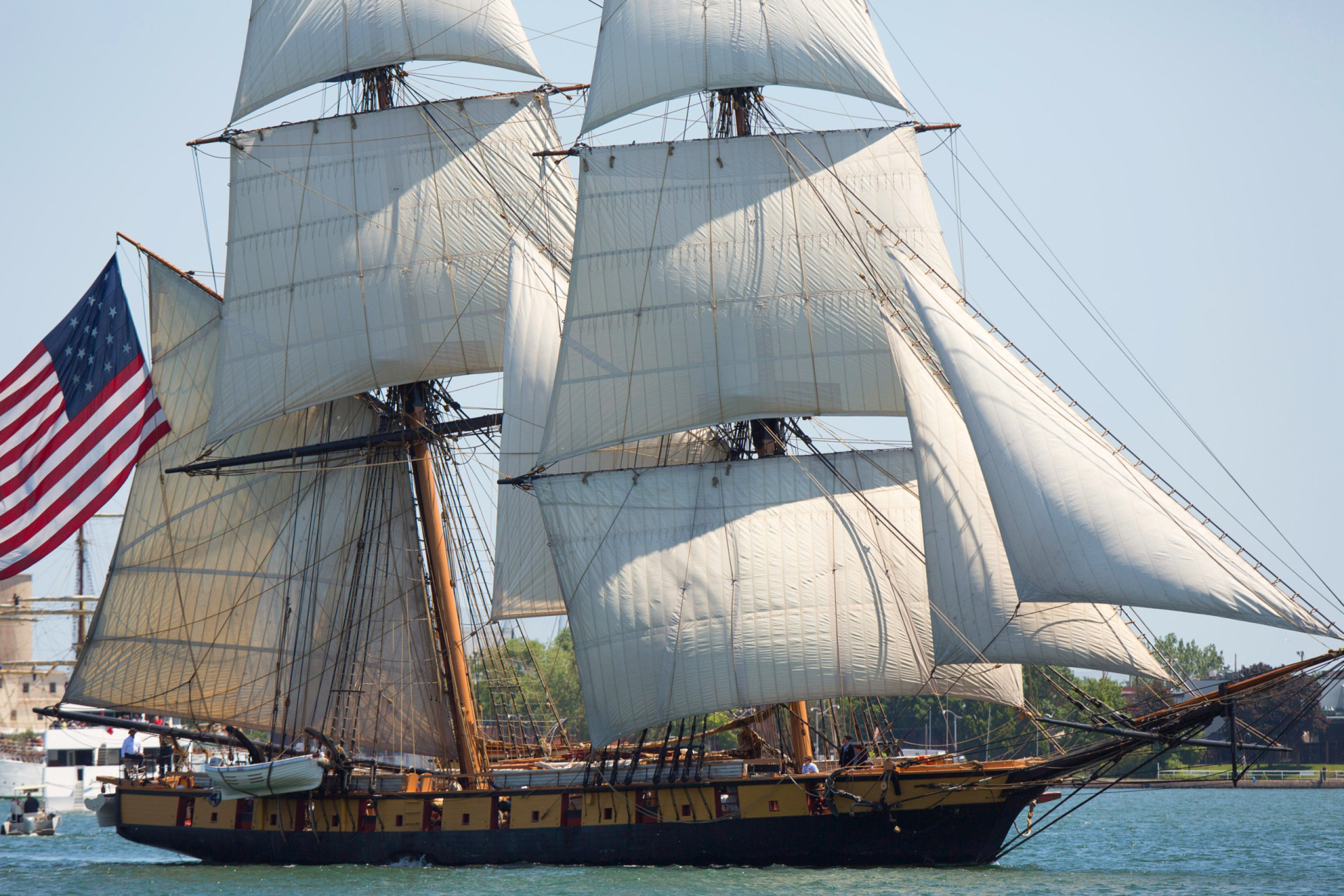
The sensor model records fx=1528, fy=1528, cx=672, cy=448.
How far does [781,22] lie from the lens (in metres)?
41.2

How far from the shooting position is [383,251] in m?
45.8

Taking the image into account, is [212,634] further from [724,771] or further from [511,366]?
[724,771]

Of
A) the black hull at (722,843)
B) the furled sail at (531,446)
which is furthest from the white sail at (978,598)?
the furled sail at (531,446)

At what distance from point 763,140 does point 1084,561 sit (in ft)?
52.0

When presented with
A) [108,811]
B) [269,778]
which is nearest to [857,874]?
[269,778]

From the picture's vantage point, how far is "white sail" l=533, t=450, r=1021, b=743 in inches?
1475

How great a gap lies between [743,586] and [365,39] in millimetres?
22151

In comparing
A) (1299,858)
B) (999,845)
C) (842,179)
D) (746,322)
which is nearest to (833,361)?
(746,322)

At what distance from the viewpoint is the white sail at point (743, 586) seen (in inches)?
1475

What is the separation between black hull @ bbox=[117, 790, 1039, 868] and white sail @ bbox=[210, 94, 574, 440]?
13.3m

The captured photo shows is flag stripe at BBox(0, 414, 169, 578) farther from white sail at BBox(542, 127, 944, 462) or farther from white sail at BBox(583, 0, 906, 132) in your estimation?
white sail at BBox(583, 0, 906, 132)

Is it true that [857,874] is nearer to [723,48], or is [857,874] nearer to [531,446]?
[531,446]

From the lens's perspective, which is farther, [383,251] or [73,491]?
[383,251]

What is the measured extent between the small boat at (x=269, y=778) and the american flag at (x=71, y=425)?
853 centimetres
